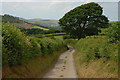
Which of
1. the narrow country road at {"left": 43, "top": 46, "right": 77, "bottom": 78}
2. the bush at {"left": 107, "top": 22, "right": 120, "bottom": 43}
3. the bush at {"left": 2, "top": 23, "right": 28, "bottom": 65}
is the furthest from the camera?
the narrow country road at {"left": 43, "top": 46, "right": 77, "bottom": 78}

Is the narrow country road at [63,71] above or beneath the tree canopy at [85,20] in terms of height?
beneath

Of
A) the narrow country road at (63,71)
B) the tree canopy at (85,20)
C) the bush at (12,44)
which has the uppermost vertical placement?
Result: the tree canopy at (85,20)

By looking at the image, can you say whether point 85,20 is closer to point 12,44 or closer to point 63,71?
point 63,71

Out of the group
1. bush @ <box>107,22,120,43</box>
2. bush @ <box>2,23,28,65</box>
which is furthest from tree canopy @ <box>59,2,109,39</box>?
bush @ <box>2,23,28,65</box>

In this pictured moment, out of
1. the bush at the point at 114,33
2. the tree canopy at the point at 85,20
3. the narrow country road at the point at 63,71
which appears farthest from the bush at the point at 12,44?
the tree canopy at the point at 85,20

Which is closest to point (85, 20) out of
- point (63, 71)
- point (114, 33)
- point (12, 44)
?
point (63, 71)

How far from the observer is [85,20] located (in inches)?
1507

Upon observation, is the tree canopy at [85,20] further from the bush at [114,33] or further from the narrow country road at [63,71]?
the bush at [114,33]

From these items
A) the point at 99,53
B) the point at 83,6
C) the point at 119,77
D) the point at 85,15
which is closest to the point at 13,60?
the point at 119,77

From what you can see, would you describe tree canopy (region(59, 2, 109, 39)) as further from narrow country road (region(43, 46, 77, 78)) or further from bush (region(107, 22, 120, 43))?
bush (region(107, 22, 120, 43))

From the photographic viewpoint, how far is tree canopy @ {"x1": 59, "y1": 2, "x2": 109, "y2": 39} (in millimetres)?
37594

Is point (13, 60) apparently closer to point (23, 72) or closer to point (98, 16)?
point (23, 72)

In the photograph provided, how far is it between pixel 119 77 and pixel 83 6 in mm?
34538

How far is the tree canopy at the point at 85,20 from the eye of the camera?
37.6 metres
